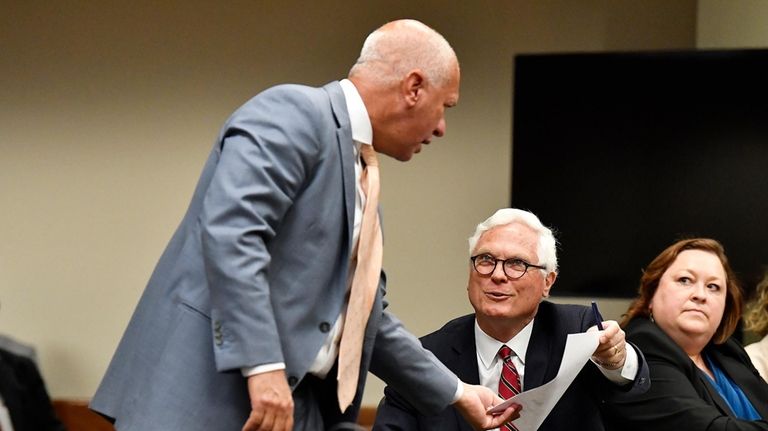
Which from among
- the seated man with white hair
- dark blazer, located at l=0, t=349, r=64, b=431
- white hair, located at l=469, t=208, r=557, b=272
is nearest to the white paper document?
the seated man with white hair

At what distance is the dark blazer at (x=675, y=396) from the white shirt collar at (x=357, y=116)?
3.68ft

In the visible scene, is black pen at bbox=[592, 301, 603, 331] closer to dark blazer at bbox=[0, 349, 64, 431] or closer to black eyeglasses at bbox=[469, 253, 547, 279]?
black eyeglasses at bbox=[469, 253, 547, 279]

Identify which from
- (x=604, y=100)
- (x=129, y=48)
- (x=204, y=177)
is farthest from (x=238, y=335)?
(x=129, y=48)

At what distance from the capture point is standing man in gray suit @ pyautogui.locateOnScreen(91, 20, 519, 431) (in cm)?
199

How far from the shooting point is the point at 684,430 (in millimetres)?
3002

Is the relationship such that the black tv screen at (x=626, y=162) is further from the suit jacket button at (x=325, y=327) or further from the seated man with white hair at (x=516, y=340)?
the suit jacket button at (x=325, y=327)

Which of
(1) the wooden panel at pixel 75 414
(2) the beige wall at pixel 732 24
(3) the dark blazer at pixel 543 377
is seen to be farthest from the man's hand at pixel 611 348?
(1) the wooden panel at pixel 75 414

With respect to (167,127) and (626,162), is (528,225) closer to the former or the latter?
(626,162)

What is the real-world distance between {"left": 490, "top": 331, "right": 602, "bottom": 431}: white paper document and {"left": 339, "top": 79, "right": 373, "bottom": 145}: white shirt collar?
692mm

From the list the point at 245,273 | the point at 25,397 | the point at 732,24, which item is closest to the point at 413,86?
the point at 245,273

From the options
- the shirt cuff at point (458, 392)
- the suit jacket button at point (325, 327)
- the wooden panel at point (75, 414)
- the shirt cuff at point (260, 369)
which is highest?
the suit jacket button at point (325, 327)

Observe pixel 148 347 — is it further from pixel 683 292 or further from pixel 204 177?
pixel 683 292

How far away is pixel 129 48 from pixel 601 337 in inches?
137

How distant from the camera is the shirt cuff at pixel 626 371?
2877mm
